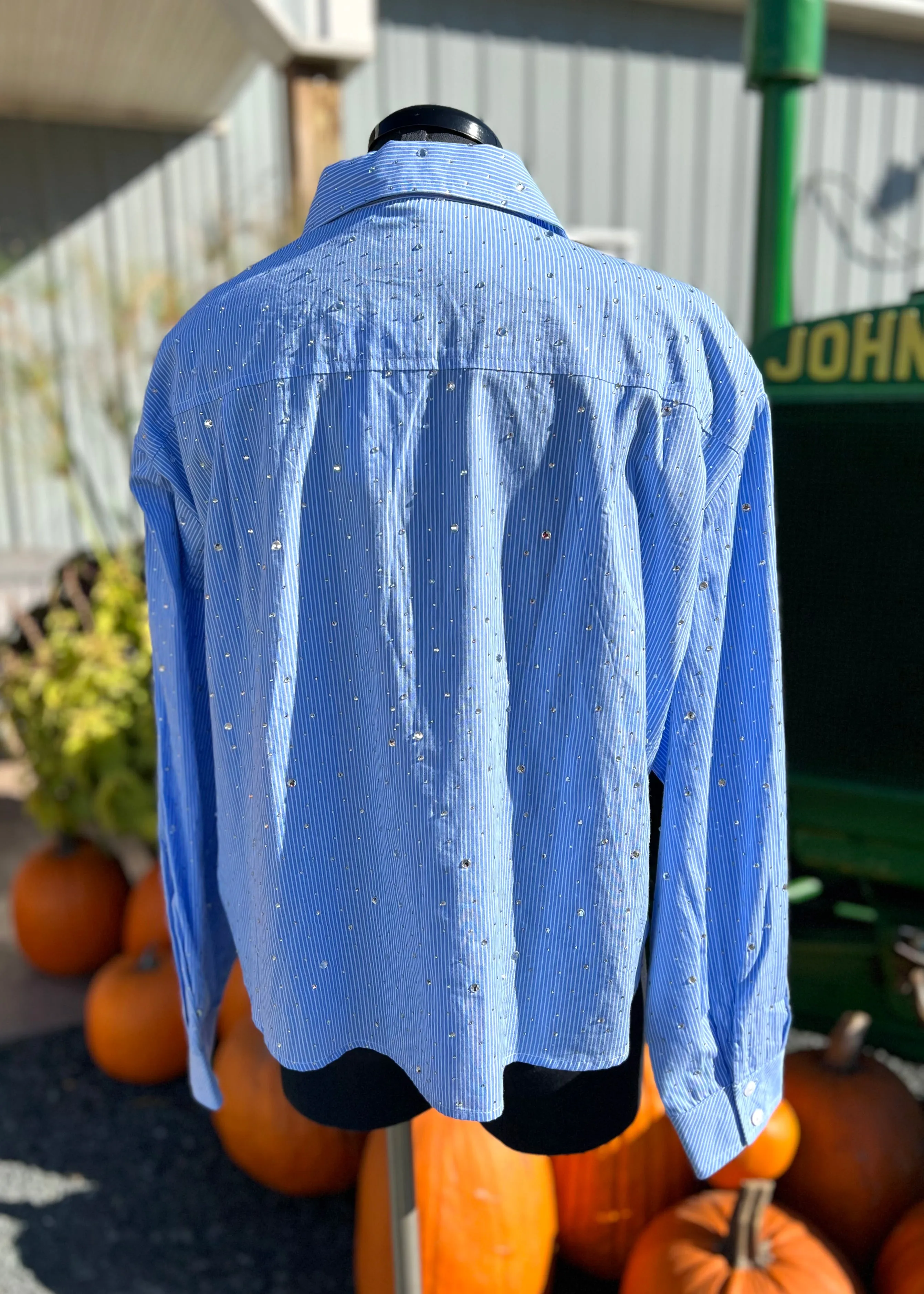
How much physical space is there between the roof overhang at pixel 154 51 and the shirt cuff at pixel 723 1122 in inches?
150

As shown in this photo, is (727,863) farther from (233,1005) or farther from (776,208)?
(776,208)

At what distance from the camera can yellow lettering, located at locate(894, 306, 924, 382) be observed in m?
1.79

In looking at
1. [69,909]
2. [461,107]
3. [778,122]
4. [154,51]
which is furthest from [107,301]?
[778,122]

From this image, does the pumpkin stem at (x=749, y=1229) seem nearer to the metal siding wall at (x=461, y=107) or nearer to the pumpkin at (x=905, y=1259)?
the pumpkin at (x=905, y=1259)

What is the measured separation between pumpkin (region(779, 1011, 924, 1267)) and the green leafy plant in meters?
1.88

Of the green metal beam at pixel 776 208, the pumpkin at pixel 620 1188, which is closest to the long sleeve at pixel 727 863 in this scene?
the pumpkin at pixel 620 1188

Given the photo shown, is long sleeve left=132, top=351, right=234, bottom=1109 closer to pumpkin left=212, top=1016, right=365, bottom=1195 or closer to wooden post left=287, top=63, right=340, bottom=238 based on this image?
pumpkin left=212, top=1016, right=365, bottom=1195

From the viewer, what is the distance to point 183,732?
1.27 m

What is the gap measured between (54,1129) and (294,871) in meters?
1.80

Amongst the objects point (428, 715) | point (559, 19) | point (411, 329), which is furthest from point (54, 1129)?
point (559, 19)

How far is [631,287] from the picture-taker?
99cm

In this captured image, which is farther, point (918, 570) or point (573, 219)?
point (573, 219)

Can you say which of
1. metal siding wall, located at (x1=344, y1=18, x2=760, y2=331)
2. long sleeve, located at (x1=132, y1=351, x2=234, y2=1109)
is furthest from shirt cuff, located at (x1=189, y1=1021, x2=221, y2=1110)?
metal siding wall, located at (x1=344, y1=18, x2=760, y2=331)

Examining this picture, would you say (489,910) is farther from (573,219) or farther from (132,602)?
(573,219)
